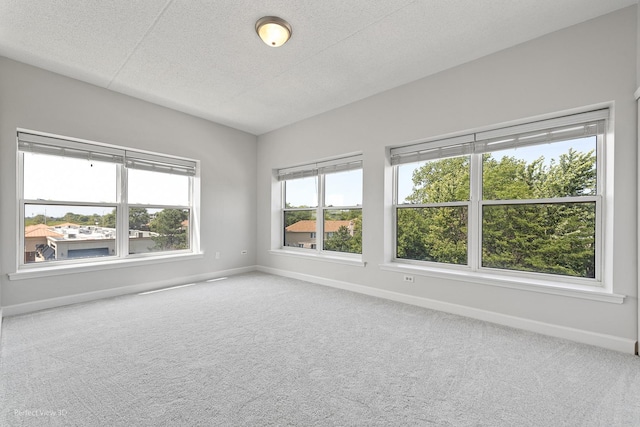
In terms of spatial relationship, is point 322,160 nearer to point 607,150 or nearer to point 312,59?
point 312,59

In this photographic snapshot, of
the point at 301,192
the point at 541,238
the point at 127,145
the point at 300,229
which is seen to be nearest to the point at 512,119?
the point at 541,238

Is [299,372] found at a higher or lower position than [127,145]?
lower

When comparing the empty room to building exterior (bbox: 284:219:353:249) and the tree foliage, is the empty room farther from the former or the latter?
building exterior (bbox: 284:219:353:249)

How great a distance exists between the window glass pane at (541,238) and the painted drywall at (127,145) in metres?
4.04

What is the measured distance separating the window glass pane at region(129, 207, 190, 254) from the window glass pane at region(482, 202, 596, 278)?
4.41 metres

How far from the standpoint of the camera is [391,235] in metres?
3.84

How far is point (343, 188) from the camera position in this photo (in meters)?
4.48

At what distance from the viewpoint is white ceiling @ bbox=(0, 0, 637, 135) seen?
7.36 ft

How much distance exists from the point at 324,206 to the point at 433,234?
6.13 feet

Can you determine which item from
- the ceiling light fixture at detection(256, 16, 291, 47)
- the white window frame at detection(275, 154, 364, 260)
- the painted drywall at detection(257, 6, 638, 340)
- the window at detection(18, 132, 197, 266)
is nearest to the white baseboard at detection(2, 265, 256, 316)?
the window at detection(18, 132, 197, 266)

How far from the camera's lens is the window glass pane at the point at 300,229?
194 inches

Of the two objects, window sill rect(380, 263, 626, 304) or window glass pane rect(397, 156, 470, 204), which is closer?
window sill rect(380, 263, 626, 304)

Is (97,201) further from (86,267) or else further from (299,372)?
(299,372)

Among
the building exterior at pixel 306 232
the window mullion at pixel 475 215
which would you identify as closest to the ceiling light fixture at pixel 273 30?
the window mullion at pixel 475 215
